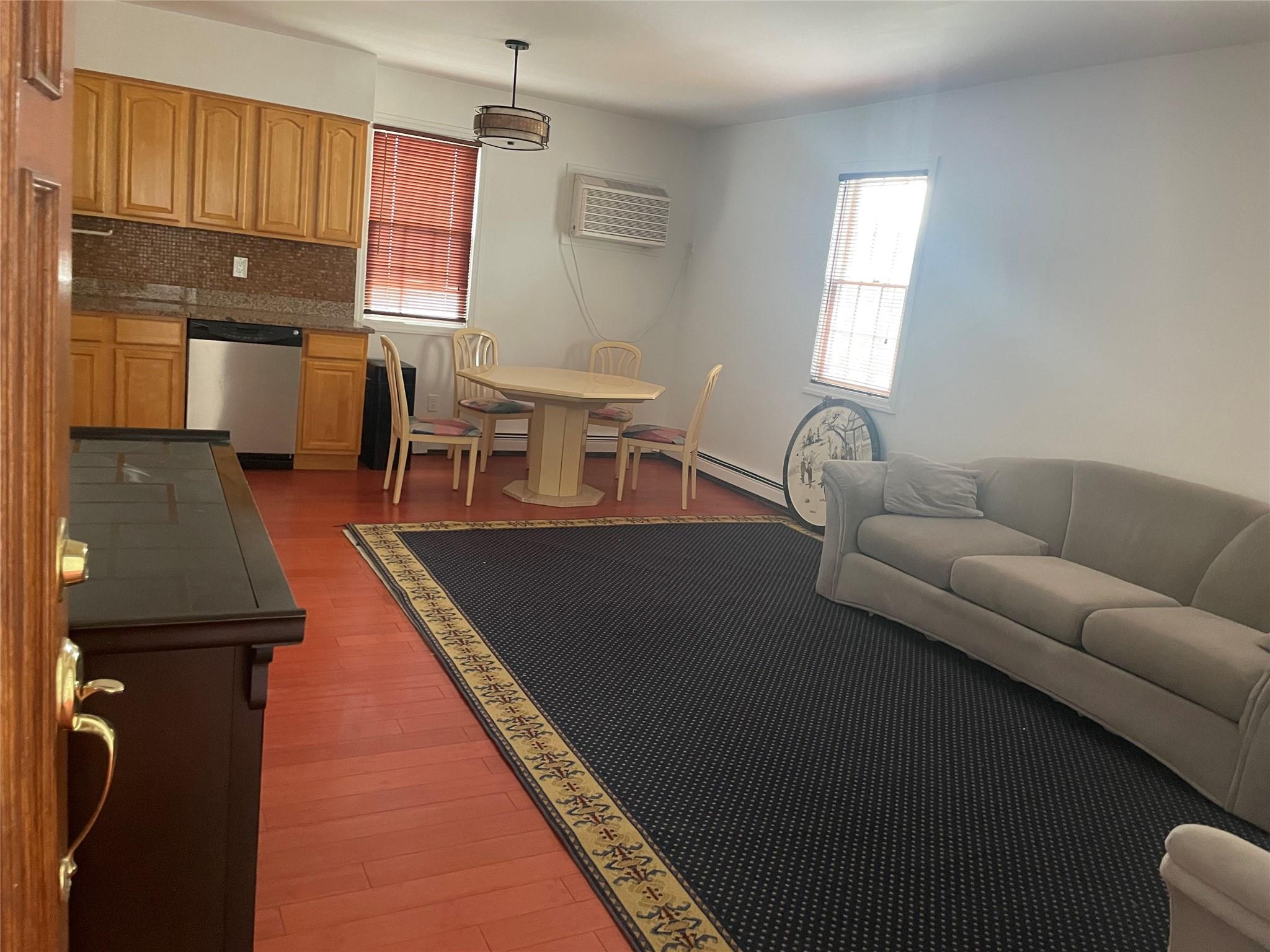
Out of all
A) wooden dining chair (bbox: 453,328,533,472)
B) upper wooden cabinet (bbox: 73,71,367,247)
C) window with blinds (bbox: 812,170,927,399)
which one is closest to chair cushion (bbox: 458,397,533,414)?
wooden dining chair (bbox: 453,328,533,472)

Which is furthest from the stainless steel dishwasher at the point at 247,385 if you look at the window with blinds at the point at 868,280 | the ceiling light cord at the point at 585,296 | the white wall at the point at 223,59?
the window with blinds at the point at 868,280

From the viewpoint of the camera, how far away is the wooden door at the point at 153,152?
5.33m

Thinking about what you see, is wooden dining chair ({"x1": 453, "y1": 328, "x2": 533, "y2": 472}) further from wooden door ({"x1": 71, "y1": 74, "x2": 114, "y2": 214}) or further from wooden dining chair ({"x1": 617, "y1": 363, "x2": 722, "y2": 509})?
wooden door ({"x1": 71, "y1": 74, "x2": 114, "y2": 214})

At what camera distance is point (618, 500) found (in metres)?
6.07

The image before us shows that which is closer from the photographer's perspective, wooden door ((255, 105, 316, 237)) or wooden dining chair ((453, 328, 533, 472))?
wooden door ((255, 105, 316, 237))

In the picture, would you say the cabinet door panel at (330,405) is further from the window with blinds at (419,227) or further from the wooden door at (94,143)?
the wooden door at (94,143)

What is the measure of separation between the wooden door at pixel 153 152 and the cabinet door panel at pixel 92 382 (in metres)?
0.86

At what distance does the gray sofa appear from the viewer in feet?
9.72

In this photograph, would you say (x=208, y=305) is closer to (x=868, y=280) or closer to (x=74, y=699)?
(x=868, y=280)

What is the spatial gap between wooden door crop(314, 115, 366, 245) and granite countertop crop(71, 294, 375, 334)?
1.74 feet

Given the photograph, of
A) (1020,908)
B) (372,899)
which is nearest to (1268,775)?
(1020,908)

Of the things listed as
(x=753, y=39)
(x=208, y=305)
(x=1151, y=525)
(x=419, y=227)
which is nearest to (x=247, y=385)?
(x=208, y=305)

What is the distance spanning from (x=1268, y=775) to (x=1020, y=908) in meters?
1.05

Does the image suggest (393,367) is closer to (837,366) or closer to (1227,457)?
(837,366)
